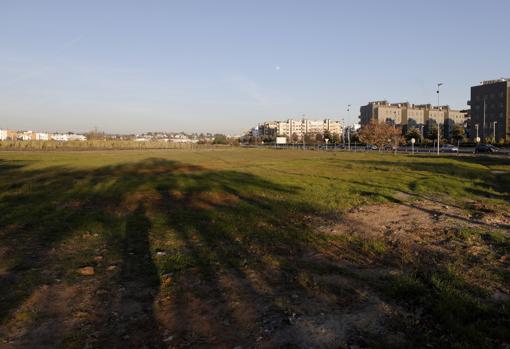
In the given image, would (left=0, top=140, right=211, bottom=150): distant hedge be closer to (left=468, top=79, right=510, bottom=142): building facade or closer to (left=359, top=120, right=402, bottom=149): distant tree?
(left=359, top=120, right=402, bottom=149): distant tree

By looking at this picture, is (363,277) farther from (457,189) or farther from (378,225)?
(457,189)

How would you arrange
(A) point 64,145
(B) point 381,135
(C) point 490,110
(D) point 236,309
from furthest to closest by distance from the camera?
1. (C) point 490,110
2. (A) point 64,145
3. (B) point 381,135
4. (D) point 236,309

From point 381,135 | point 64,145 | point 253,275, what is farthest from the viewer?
point 64,145

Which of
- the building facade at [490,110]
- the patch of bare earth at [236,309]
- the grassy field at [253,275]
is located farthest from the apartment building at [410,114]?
the patch of bare earth at [236,309]

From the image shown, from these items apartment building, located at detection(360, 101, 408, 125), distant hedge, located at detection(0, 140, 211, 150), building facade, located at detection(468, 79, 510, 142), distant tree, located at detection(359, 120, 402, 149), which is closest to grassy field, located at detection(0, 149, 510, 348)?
distant tree, located at detection(359, 120, 402, 149)

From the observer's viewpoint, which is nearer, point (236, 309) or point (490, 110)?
point (236, 309)

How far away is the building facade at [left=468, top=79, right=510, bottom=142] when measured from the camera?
363 feet

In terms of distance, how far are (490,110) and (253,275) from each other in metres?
127

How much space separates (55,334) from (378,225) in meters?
9.09

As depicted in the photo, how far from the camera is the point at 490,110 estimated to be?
Answer: 4510 inches

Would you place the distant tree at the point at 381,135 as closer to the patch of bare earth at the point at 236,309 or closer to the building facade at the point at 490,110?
the building facade at the point at 490,110

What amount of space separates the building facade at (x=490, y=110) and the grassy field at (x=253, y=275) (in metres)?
112

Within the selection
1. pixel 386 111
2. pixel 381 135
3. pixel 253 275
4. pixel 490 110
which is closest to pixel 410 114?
pixel 386 111

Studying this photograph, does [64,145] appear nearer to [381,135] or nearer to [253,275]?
[381,135]
